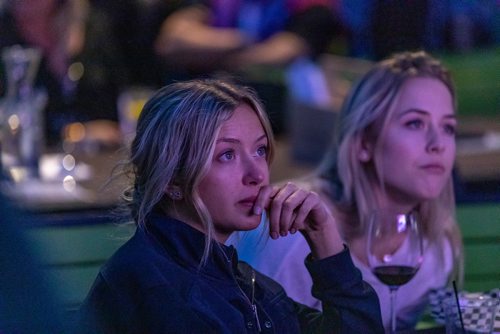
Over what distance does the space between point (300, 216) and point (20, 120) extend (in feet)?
6.38

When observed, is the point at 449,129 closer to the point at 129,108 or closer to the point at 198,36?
the point at 129,108

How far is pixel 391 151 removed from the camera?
9.69 feet

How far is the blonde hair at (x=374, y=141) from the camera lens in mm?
2941

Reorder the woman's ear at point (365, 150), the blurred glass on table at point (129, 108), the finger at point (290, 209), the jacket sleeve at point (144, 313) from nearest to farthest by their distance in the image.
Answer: the jacket sleeve at point (144, 313)
the finger at point (290, 209)
the woman's ear at point (365, 150)
the blurred glass on table at point (129, 108)

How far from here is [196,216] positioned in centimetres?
206

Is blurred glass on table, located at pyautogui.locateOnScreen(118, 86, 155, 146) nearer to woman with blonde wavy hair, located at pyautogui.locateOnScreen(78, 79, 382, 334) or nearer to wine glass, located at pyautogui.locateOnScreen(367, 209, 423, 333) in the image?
wine glass, located at pyautogui.locateOnScreen(367, 209, 423, 333)

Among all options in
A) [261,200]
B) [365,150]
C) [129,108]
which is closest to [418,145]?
[365,150]

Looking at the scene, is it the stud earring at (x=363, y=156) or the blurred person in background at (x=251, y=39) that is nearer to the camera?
the stud earring at (x=363, y=156)

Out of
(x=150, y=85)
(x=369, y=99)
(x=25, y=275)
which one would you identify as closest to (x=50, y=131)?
(x=150, y=85)

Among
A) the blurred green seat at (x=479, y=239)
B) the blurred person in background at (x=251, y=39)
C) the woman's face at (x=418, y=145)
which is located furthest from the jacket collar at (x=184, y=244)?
the blurred person in background at (x=251, y=39)

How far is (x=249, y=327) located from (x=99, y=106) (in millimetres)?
2784

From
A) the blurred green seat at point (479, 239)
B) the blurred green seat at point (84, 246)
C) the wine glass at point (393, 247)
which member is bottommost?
the blurred green seat at point (479, 239)

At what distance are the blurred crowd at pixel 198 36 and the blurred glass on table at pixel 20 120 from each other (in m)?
0.13

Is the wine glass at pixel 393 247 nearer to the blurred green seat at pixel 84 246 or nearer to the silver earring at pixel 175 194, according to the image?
the silver earring at pixel 175 194
